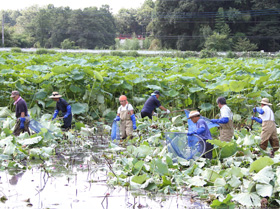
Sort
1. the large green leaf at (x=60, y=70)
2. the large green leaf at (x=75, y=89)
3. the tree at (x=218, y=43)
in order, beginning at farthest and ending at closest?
the tree at (x=218, y=43), the large green leaf at (x=75, y=89), the large green leaf at (x=60, y=70)

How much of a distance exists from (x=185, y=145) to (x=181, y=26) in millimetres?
51597

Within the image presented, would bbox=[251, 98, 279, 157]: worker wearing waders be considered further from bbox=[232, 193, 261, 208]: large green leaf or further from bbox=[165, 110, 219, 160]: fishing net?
bbox=[232, 193, 261, 208]: large green leaf

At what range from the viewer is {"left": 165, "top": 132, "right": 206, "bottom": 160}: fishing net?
6.02m

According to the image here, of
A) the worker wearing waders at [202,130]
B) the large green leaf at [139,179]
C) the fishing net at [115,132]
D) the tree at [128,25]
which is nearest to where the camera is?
the large green leaf at [139,179]

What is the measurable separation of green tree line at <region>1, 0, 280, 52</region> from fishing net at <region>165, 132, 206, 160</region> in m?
46.2

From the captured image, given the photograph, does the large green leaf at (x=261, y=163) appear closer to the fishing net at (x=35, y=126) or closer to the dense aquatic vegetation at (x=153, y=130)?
the dense aquatic vegetation at (x=153, y=130)

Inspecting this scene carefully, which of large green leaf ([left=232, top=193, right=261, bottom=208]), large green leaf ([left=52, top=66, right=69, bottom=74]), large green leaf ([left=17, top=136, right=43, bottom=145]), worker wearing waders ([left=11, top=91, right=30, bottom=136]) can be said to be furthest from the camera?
large green leaf ([left=52, top=66, right=69, bottom=74])

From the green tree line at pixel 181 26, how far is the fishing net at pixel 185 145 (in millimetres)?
46250

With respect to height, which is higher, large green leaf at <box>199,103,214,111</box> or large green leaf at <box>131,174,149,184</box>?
large green leaf at <box>199,103,214,111</box>

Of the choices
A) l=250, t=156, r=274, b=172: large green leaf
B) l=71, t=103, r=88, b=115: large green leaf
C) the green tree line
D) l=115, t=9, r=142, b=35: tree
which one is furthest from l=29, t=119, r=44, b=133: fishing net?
l=115, t=9, r=142, b=35: tree

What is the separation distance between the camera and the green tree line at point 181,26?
2131 inches

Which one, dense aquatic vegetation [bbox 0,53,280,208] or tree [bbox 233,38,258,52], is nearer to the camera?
dense aquatic vegetation [bbox 0,53,280,208]

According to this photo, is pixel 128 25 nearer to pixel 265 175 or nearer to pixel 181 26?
pixel 181 26

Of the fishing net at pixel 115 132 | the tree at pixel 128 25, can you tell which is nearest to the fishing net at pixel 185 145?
the fishing net at pixel 115 132
